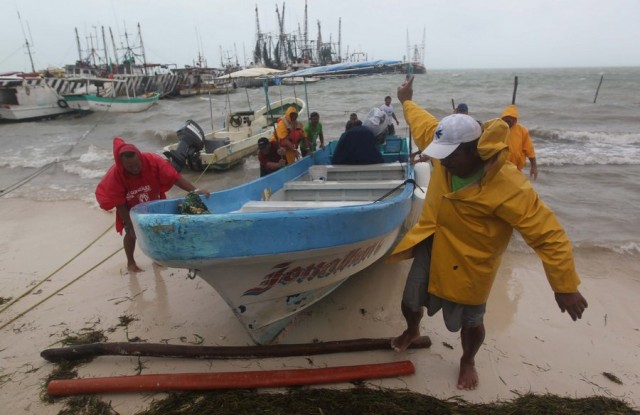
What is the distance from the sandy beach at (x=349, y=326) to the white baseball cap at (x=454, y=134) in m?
1.66

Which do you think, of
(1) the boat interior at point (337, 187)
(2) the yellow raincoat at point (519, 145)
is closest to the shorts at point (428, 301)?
(1) the boat interior at point (337, 187)

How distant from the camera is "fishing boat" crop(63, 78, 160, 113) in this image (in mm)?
23141

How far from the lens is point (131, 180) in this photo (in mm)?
3742

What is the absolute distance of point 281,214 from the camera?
2.31 meters

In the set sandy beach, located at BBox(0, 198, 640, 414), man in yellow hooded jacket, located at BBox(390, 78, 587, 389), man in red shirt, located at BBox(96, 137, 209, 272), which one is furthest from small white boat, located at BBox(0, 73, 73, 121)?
man in yellow hooded jacket, located at BBox(390, 78, 587, 389)

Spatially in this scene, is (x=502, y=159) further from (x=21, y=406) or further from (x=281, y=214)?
(x=21, y=406)

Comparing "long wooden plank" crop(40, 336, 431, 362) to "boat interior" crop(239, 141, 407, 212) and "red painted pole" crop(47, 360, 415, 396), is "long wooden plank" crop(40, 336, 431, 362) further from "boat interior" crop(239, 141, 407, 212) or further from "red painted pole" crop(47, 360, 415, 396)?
"boat interior" crop(239, 141, 407, 212)

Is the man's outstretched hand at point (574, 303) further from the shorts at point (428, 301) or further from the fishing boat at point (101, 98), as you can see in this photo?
the fishing boat at point (101, 98)

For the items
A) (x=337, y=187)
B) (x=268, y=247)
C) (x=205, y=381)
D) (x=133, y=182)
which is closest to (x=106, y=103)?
(x=133, y=182)

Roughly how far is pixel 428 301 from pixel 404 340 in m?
0.55

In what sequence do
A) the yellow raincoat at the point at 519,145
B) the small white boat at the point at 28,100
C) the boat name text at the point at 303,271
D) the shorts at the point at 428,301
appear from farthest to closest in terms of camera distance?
the small white boat at the point at 28,100 → the yellow raincoat at the point at 519,145 → the boat name text at the point at 303,271 → the shorts at the point at 428,301

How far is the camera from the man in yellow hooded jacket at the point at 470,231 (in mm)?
1922

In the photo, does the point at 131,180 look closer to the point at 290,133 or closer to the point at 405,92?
the point at 405,92

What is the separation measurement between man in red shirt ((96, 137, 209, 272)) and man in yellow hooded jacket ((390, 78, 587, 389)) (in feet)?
6.65
